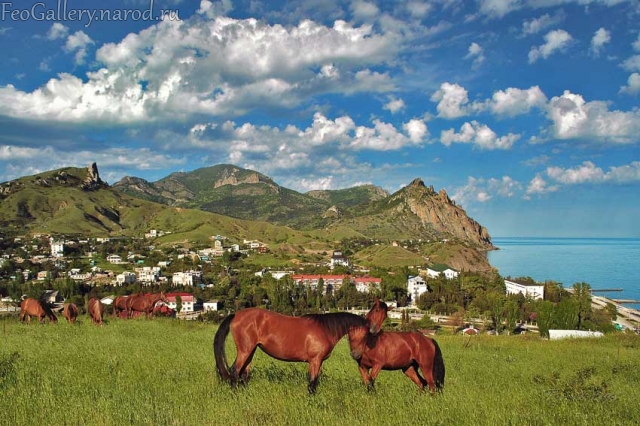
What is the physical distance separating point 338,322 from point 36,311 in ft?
50.9

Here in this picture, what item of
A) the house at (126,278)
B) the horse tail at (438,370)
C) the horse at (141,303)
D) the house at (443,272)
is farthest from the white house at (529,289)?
the house at (126,278)

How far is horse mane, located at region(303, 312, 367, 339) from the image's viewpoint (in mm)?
6934

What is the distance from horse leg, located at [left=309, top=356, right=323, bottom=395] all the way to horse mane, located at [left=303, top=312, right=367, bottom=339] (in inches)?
18.8

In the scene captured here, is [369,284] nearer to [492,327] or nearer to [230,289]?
[230,289]

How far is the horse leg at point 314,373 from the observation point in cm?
665

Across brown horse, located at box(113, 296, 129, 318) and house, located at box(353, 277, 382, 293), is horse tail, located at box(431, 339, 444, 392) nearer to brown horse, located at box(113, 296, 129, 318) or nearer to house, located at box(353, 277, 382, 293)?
brown horse, located at box(113, 296, 129, 318)

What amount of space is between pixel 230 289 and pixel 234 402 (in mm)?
Result: 100302

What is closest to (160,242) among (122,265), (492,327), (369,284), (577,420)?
(122,265)

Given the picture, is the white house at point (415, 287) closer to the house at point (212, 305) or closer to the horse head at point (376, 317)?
the house at point (212, 305)

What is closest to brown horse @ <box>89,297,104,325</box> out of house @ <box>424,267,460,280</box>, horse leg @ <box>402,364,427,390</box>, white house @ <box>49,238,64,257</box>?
horse leg @ <box>402,364,427,390</box>

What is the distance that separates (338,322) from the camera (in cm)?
697

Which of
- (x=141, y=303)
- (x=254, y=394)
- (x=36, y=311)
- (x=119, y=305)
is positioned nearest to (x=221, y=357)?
(x=254, y=394)

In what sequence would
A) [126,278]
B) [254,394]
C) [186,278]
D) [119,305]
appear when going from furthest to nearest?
[186,278], [126,278], [119,305], [254,394]

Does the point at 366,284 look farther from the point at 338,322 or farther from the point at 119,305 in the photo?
the point at 338,322
